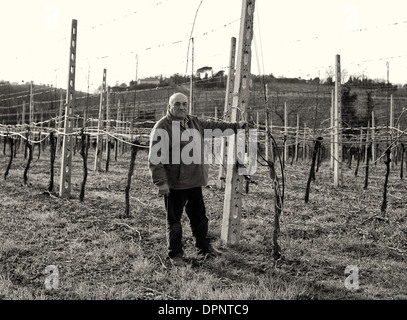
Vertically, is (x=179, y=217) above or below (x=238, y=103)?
below

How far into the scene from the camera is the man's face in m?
3.90

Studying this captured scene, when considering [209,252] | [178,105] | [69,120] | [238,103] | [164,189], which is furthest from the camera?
[69,120]

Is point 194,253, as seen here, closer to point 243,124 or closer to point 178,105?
point 243,124

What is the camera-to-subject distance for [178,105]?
A: 3920 mm

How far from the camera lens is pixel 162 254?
434cm

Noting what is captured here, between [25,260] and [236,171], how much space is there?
2388 mm

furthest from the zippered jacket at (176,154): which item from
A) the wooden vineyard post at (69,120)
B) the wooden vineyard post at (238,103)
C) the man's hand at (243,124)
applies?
the wooden vineyard post at (69,120)

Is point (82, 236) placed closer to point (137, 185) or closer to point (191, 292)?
point (191, 292)

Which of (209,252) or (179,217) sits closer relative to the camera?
(179,217)

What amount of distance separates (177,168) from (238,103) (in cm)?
112

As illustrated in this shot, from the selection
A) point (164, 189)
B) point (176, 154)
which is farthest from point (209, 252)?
point (176, 154)
